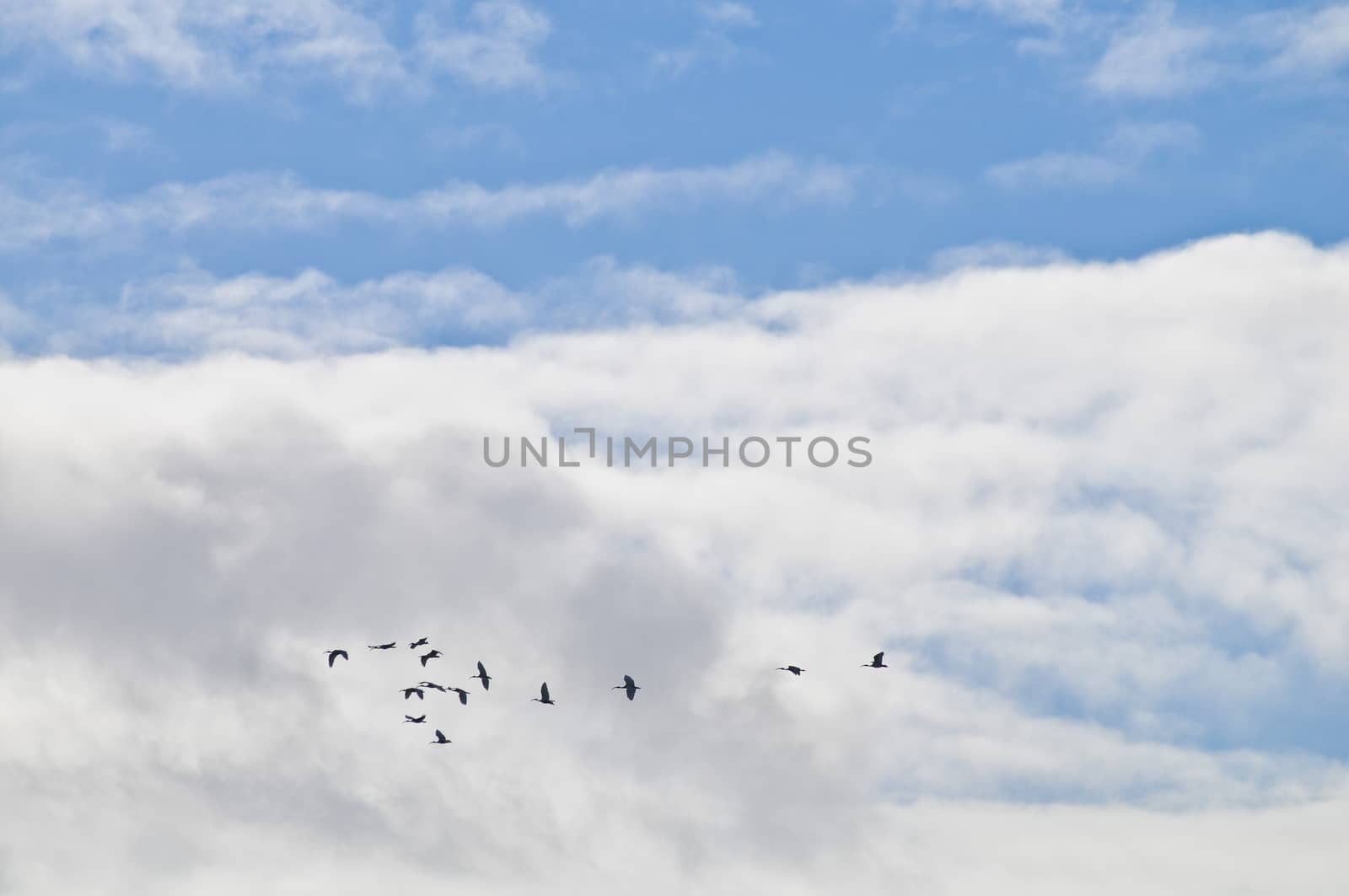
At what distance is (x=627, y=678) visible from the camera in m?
199

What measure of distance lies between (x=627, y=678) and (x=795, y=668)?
15.8m

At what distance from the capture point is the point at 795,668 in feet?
655
